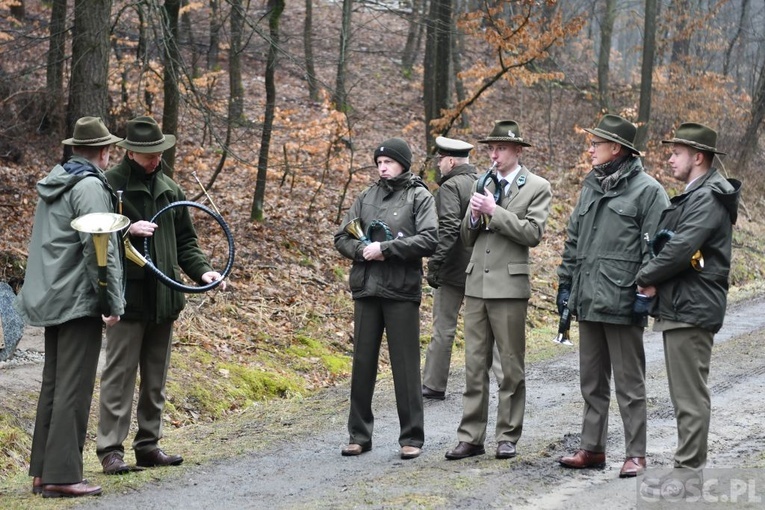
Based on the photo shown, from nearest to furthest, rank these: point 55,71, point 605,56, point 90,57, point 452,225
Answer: point 452,225 → point 90,57 → point 55,71 → point 605,56

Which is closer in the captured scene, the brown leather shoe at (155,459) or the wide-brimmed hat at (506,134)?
the brown leather shoe at (155,459)

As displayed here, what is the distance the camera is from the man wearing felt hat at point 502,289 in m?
6.89

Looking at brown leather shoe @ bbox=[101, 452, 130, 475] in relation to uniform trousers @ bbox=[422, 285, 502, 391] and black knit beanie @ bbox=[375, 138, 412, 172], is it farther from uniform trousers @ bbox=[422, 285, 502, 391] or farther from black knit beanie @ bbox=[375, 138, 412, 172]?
uniform trousers @ bbox=[422, 285, 502, 391]

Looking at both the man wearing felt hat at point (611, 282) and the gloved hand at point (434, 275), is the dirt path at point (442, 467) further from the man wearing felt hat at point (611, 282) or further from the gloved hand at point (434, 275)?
the gloved hand at point (434, 275)

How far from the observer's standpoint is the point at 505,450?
6.86m

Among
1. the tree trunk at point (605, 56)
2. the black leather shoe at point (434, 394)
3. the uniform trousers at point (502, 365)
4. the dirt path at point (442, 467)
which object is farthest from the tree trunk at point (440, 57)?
the tree trunk at point (605, 56)

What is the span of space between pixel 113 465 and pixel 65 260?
1.62 m

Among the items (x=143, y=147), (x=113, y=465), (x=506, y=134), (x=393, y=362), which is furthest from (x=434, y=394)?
(x=143, y=147)

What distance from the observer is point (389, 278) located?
7070mm

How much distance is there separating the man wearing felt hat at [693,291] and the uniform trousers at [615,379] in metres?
0.29

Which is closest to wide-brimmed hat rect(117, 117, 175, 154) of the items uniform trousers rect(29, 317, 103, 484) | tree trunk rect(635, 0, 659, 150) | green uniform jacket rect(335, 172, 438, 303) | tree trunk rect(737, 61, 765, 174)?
uniform trousers rect(29, 317, 103, 484)

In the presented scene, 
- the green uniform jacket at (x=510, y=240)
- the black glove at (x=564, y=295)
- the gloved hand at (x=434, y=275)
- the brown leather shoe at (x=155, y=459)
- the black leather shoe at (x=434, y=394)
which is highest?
the green uniform jacket at (x=510, y=240)

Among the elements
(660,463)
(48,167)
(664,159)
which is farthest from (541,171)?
(660,463)

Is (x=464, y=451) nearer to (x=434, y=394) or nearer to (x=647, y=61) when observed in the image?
(x=434, y=394)
